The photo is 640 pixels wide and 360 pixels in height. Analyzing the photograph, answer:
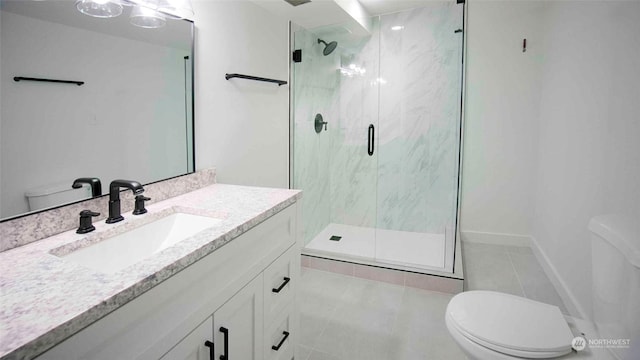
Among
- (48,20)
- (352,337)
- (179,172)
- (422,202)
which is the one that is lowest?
(352,337)

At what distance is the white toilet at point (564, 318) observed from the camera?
1159 millimetres

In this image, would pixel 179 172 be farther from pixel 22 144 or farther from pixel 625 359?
pixel 625 359

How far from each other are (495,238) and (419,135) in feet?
4.20

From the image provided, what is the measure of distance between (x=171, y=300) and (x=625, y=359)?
148 centimetres

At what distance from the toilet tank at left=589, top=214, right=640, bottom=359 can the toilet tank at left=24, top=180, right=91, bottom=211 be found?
76.5 inches

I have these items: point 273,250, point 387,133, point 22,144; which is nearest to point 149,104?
point 22,144

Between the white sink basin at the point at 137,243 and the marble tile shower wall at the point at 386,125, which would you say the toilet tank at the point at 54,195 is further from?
the marble tile shower wall at the point at 386,125

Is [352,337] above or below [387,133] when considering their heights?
below

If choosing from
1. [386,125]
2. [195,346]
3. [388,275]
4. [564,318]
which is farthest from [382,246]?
[195,346]

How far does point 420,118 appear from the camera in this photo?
3141 mm

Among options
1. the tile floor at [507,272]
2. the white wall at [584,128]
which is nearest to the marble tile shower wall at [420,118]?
the tile floor at [507,272]

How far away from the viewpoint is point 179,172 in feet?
5.57

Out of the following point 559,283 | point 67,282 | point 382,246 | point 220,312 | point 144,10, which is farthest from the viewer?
point 382,246

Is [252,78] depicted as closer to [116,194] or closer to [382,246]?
[116,194]
